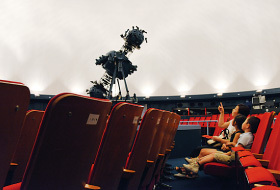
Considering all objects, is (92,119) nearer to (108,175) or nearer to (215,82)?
Result: (108,175)

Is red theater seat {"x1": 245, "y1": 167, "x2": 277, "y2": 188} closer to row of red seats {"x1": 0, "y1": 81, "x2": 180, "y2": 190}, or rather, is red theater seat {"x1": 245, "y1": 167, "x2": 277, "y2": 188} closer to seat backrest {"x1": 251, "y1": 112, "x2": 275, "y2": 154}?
row of red seats {"x1": 0, "y1": 81, "x2": 180, "y2": 190}

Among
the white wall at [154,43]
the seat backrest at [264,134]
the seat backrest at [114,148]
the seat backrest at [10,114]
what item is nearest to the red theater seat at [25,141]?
the seat backrest at [114,148]

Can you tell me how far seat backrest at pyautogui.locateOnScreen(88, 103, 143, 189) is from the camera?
1048 millimetres

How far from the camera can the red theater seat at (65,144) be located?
0.70 meters

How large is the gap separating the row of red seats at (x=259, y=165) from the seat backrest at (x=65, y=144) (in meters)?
0.73

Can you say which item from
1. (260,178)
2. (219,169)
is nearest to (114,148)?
(260,178)

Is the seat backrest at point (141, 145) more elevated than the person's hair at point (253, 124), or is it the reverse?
the person's hair at point (253, 124)

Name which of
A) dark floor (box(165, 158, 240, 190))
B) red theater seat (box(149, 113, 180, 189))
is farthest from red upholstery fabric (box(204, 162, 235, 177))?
red theater seat (box(149, 113, 180, 189))

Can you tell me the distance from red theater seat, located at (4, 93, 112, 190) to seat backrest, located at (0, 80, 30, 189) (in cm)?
8

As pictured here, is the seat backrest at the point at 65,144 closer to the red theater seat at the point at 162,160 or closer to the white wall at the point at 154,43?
the red theater seat at the point at 162,160

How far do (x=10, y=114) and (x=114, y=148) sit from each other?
580 mm

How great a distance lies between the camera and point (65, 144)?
0.79 meters

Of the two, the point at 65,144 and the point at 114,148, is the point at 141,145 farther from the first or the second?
the point at 65,144

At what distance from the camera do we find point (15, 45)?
13.8m
